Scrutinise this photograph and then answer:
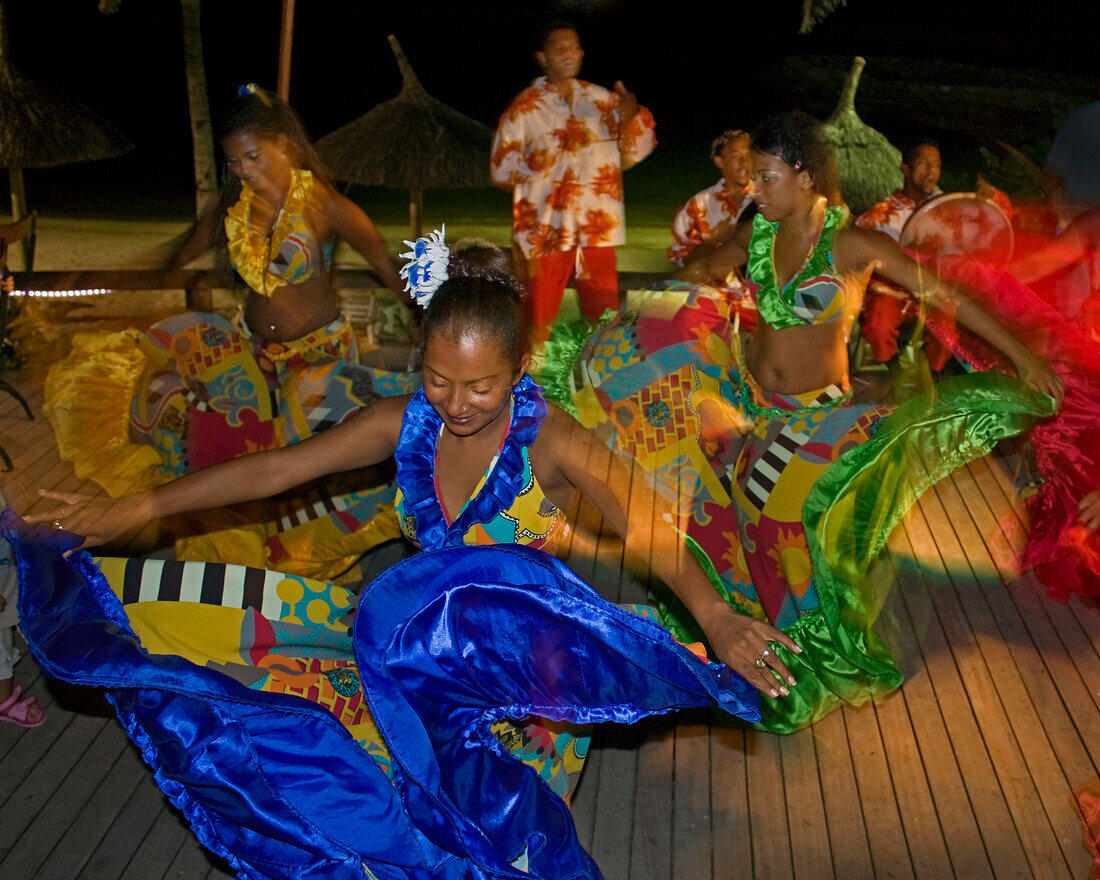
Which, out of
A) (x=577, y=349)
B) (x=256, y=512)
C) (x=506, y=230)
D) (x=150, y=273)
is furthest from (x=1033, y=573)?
(x=506, y=230)

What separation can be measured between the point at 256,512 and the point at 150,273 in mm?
1188

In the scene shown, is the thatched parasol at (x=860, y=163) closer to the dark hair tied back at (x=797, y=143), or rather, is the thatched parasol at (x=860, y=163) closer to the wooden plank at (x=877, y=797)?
the dark hair tied back at (x=797, y=143)

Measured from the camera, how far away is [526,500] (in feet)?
8.63

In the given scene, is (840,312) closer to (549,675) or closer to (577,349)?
(577,349)

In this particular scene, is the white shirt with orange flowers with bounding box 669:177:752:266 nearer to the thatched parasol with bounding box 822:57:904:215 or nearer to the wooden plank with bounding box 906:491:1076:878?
the thatched parasol with bounding box 822:57:904:215

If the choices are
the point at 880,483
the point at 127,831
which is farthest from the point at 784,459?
the point at 127,831

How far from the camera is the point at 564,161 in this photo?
5.85 meters

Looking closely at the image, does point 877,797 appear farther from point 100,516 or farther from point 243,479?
point 100,516

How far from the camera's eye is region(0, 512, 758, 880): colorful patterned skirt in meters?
2.19

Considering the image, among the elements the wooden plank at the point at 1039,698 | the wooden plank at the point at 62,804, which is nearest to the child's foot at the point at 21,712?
the wooden plank at the point at 62,804

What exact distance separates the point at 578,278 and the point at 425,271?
144 inches

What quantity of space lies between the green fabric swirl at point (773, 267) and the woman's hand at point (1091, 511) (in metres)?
1.05

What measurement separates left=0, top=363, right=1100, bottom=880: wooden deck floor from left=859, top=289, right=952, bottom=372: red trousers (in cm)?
207

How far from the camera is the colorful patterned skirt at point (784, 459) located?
10.3ft
